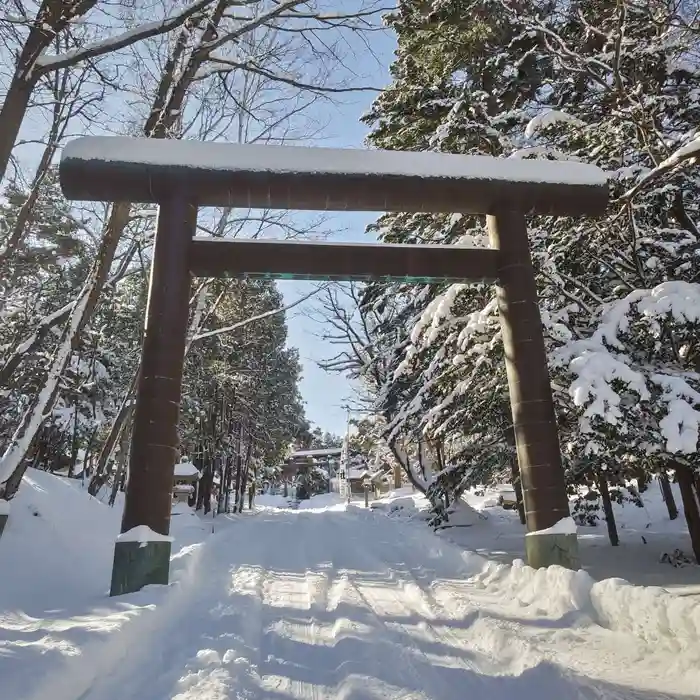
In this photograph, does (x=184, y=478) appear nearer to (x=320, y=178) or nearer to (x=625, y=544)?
(x=625, y=544)

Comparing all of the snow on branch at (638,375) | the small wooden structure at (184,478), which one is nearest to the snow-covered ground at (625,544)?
the snow on branch at (638,375)

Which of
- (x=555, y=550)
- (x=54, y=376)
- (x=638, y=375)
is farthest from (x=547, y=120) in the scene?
(x=54, y=376)

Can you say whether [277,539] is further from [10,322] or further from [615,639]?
[10,322]

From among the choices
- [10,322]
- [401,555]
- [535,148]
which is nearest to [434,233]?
[535,148]

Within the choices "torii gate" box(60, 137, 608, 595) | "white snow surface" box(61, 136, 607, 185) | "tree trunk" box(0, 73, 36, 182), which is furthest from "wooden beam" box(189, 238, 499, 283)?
"tree trunk" box(0, 73, 36, 182)

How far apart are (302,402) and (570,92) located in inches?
1590

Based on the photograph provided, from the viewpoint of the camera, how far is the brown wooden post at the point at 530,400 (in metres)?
6.08

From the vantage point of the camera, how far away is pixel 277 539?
1327 cm

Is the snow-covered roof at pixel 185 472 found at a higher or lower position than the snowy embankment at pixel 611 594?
higher

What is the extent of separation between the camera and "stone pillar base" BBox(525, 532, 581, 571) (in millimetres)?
5922

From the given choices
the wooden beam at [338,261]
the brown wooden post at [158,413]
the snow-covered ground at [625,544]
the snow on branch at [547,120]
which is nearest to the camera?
the brown wooden post at [158,413]

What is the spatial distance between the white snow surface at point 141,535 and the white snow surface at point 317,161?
415cm

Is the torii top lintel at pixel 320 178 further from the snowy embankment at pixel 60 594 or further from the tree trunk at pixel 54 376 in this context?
the snowy embankment at pixel 60 594

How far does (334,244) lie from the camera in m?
6.94
